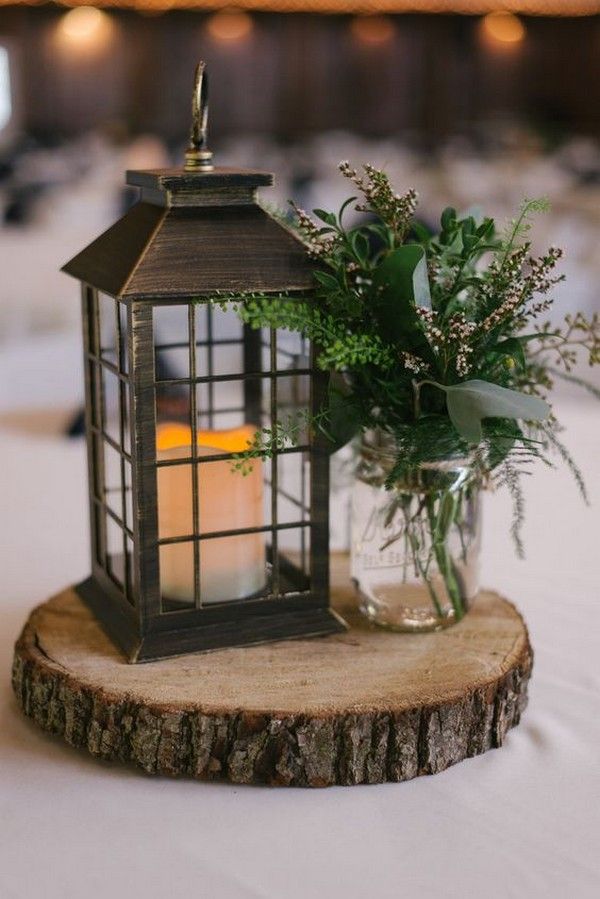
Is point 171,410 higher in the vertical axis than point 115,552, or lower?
higher

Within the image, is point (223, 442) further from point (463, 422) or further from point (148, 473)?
point (463, 422)

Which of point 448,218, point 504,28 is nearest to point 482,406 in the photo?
point 448,218

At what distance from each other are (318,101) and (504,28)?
2.47 ft

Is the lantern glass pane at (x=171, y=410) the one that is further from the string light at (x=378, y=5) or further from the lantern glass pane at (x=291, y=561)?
the string light at (x=378, y=5)

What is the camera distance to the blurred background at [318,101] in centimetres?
350

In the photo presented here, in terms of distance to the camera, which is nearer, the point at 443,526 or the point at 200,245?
the point at 200,245

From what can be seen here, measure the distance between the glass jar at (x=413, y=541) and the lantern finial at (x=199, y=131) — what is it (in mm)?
307

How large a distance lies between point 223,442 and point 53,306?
6.31 feet

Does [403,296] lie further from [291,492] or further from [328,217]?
[291,492]

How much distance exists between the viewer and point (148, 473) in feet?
3.16

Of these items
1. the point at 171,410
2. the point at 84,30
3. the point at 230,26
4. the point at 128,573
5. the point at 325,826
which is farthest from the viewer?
the point at 230,26

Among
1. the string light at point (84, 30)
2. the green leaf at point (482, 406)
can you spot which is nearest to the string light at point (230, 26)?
the string light at point (84, 30)

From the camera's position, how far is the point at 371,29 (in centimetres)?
380

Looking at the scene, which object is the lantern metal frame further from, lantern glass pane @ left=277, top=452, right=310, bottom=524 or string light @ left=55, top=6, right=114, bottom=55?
string light @ left=55, top=6, right=114, bottom=55
